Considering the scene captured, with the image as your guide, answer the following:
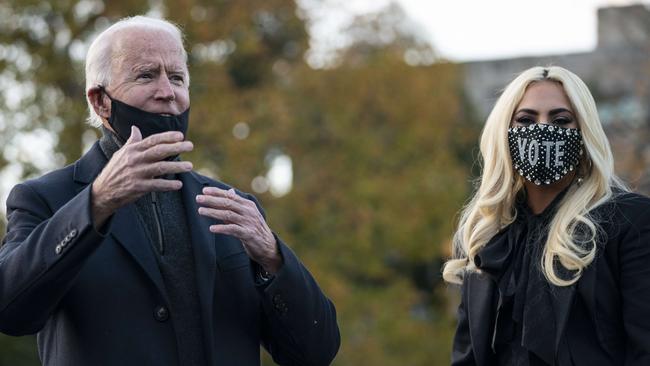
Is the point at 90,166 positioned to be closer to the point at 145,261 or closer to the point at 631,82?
the point at 145,261

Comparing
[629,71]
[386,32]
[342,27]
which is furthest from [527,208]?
[386,32]

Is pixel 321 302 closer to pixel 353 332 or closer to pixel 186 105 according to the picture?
pixel 186 105

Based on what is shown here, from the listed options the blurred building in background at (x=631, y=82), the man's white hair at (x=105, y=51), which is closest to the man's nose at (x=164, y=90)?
the man's white hair at (x=105, y=51)

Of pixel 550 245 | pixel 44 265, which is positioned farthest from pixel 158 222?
pixel 550 245

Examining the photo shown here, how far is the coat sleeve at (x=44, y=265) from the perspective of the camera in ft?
14.4

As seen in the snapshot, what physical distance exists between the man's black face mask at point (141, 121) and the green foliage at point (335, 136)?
1213 cm

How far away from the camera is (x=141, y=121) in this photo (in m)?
4.79

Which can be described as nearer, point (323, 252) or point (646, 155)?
point (646, 155)

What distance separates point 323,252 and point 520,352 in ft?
69.2

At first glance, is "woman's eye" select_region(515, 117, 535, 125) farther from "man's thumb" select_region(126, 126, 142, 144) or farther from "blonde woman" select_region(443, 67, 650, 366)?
"man's thumb" select_region(126, 126, 142, 144)

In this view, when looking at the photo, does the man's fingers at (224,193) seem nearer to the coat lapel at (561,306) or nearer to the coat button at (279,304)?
the coat button at (279,304)

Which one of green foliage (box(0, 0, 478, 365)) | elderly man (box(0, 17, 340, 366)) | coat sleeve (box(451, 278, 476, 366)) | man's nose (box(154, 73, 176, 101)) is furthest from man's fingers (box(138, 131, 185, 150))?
green foliage (box(0, 0, 478, 365))

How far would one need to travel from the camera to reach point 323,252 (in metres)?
26.2

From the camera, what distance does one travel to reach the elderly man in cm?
445
